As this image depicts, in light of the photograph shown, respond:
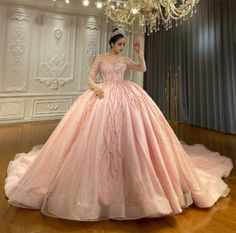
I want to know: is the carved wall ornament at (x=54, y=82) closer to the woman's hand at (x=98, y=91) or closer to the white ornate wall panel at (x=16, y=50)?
the white ornate wall panel at (x=16, y=50)

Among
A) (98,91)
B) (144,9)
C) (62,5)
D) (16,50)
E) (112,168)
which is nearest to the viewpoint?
(112,168)

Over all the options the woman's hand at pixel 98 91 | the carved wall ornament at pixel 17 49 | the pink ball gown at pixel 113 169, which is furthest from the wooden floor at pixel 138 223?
the carved wall ornament at pixel 17 49

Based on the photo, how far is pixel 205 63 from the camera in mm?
5359

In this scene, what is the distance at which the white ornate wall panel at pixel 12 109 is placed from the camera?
523 centimetres

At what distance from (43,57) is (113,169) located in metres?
4.42

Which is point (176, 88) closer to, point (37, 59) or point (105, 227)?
point (37, 59)

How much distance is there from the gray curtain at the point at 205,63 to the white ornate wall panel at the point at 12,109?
3373 millimetres

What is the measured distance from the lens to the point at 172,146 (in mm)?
2168

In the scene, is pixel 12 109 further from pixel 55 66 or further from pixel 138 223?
pixel 138 223

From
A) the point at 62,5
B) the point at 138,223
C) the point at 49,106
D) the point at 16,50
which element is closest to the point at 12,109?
the point at 49,106

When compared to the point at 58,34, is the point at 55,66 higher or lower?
lower

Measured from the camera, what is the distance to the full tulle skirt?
5.91 feet

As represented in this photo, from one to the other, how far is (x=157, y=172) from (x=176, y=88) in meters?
4.51

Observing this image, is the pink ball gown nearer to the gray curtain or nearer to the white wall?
the gray curtain
